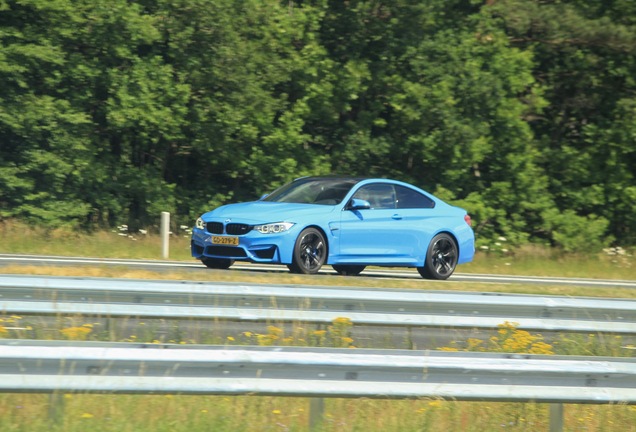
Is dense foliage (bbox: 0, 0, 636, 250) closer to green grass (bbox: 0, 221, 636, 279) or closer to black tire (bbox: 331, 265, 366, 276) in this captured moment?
green grass (bbox: 0, 221, 636, 279)

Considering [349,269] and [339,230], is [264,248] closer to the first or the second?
[339,230]

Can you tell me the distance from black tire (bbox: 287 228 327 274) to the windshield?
663 millimetres

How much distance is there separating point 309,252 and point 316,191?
120cm

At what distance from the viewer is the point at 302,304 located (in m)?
8.40

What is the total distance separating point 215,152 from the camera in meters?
22.8

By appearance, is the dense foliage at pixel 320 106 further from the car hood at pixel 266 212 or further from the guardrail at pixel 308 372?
the guardrail at pixel 308 372

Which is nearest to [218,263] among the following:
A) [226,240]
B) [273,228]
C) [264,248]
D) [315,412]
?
[226,240]

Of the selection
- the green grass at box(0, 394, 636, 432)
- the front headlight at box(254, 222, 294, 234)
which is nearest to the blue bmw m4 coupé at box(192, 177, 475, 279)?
the front headlight at box(254, 222, 294, 234)

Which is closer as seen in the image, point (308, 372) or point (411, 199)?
point (308, 372)

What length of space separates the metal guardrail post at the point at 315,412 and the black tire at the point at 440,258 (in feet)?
30.0

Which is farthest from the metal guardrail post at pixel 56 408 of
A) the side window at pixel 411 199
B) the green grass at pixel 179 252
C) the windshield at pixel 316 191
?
the green grass at pixel 179 252

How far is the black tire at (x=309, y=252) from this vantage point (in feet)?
44.9

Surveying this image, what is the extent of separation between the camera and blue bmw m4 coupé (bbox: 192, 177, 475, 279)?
1359 cm

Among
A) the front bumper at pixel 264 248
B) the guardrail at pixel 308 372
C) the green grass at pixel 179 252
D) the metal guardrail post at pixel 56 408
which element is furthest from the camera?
the green grass at pixel 179 252
